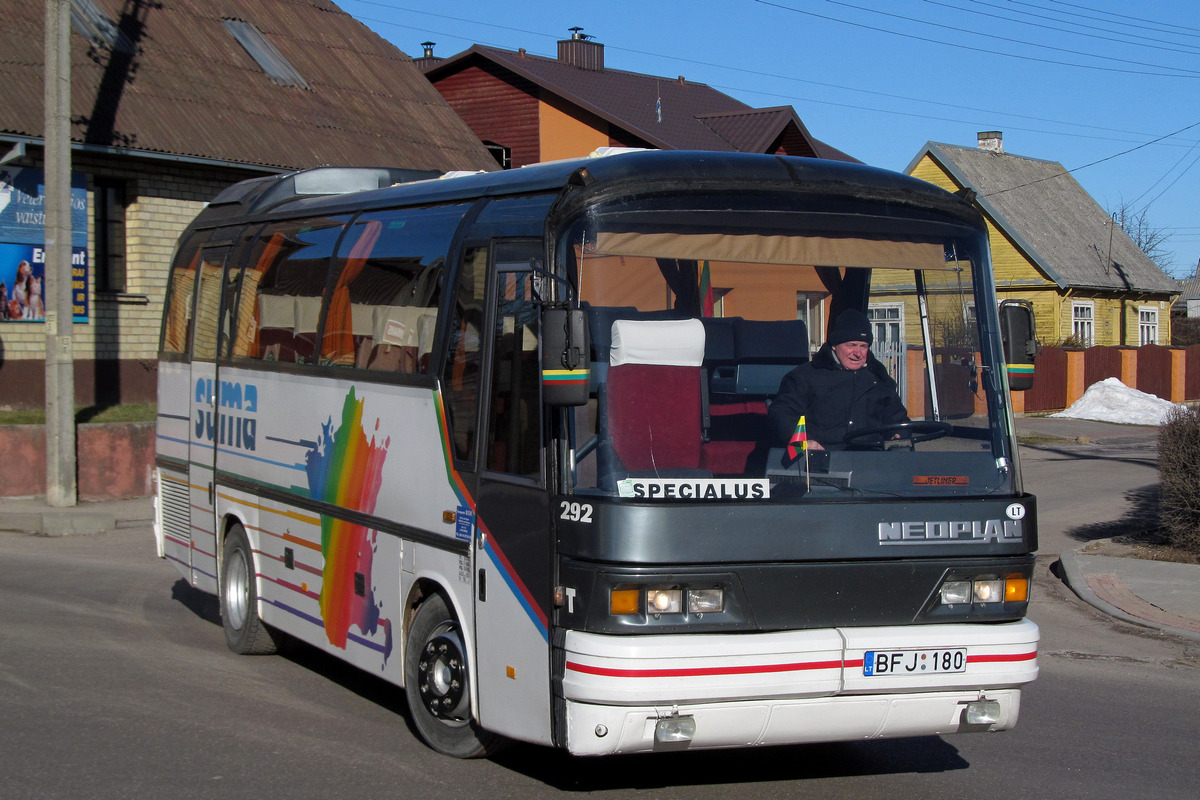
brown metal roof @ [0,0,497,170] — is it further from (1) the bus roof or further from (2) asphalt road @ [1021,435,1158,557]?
(1) the bus roof

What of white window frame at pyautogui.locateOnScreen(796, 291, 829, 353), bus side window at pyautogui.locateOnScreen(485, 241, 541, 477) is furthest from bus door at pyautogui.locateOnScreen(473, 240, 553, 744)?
white window frame at pyautogui.locateOnScreen(796, 291, 829, 353)

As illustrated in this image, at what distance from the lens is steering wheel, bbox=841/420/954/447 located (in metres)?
5.73

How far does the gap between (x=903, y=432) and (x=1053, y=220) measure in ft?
140

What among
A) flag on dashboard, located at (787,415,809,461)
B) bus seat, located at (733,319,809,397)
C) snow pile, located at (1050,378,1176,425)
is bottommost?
snow pile, located at (1050,378,1176,425)

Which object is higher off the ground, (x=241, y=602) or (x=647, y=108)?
(x=647, y=108)

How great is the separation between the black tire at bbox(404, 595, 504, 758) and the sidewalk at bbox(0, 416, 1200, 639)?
6.07 meters

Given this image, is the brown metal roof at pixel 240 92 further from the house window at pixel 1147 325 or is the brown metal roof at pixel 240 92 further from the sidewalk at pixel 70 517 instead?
the house window at pixel 1147 325

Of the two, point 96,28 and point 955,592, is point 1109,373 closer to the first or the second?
point 96,28

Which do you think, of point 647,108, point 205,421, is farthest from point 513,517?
point 647,108

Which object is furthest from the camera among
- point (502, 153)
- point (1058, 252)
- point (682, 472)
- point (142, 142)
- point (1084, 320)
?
point (1084, 320)

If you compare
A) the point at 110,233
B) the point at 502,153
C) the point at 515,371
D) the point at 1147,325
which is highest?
the point at 502,153

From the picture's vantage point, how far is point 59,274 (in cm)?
1597

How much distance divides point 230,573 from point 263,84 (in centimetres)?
1684

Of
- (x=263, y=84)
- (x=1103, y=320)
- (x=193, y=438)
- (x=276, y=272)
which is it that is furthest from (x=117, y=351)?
(x=1103, y=320)
